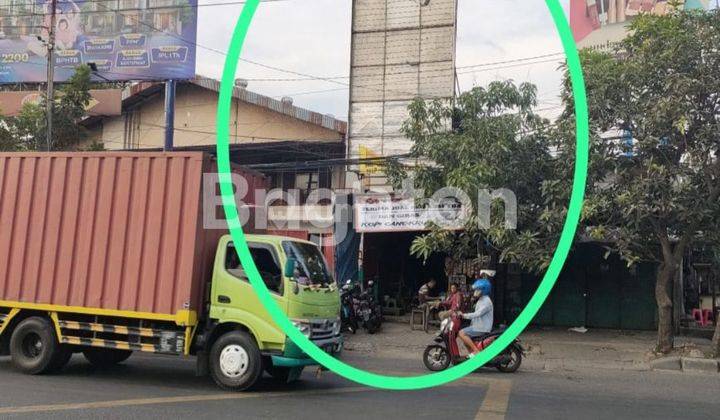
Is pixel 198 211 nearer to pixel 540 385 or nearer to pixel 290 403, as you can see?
pixel 290 403

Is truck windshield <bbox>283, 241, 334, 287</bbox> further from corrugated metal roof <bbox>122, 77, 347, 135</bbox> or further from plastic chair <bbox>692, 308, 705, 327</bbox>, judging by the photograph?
plastic chair <bbox>692, 308, 705, 327</bbox>

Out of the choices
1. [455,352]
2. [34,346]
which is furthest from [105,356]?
[455,352]

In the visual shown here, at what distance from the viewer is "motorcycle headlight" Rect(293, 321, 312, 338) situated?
316 inches

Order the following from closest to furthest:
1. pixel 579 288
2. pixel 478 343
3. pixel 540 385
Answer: pixel 540 385, pixel 478 343, pixel 579 288

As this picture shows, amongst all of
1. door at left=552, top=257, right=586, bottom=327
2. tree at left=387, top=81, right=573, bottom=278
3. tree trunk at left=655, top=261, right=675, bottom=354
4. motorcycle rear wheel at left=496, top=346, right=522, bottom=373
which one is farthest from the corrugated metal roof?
motorcycle rear wheel at left=496, top=346, right=522, bottom=373

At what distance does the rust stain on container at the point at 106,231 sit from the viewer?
8.34 meters

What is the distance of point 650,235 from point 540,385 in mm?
5191

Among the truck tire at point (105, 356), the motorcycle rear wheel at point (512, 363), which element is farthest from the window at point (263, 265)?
the motorcycle rear wheel at point (512, 363)

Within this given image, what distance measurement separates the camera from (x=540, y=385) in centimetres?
948

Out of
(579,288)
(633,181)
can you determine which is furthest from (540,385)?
(579,288)

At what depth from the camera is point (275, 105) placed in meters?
21.1

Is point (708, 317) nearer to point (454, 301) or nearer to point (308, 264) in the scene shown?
point (454, 301)

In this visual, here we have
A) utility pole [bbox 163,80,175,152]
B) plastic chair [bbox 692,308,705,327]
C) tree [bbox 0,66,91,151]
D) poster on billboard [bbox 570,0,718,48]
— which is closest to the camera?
plastic chair [bbox 692,308,705,327]
